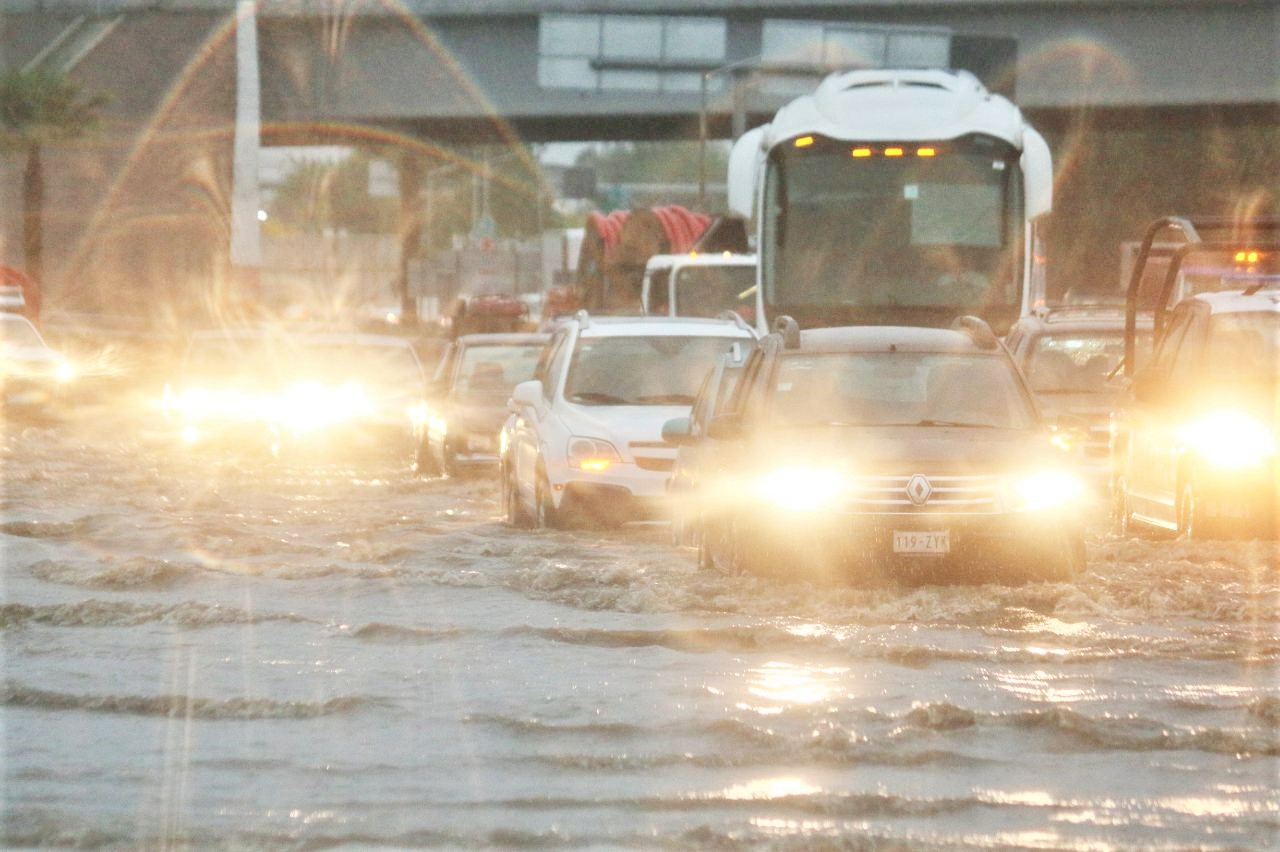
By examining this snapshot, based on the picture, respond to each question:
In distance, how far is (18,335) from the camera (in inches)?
1331

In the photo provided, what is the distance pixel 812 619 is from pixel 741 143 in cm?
1390

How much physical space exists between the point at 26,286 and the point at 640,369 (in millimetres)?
31638

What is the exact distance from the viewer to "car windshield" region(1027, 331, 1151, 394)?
754 inches

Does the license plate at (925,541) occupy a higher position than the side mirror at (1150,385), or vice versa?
the side mirror at (1150,385)

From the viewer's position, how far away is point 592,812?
7.25 m

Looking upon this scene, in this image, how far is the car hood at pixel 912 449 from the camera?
1245 cm

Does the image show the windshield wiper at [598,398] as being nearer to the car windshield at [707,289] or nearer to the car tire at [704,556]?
the car tire at [704,556]

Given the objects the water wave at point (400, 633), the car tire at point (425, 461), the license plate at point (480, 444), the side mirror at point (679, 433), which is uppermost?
the side mirror at point (679, 433)

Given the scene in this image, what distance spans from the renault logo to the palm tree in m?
43.0

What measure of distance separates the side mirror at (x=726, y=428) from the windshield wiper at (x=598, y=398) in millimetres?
4474

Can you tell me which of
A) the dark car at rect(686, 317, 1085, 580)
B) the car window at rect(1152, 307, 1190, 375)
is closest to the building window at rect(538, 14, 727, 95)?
the car window at rect(1152, 307, 1190, 375)

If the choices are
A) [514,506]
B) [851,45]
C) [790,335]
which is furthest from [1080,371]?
[851,45]

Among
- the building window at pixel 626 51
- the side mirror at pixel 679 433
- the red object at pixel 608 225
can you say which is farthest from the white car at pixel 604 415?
the building window at pixel 626 51

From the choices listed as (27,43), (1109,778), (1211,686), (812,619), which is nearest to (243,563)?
(812,619)
